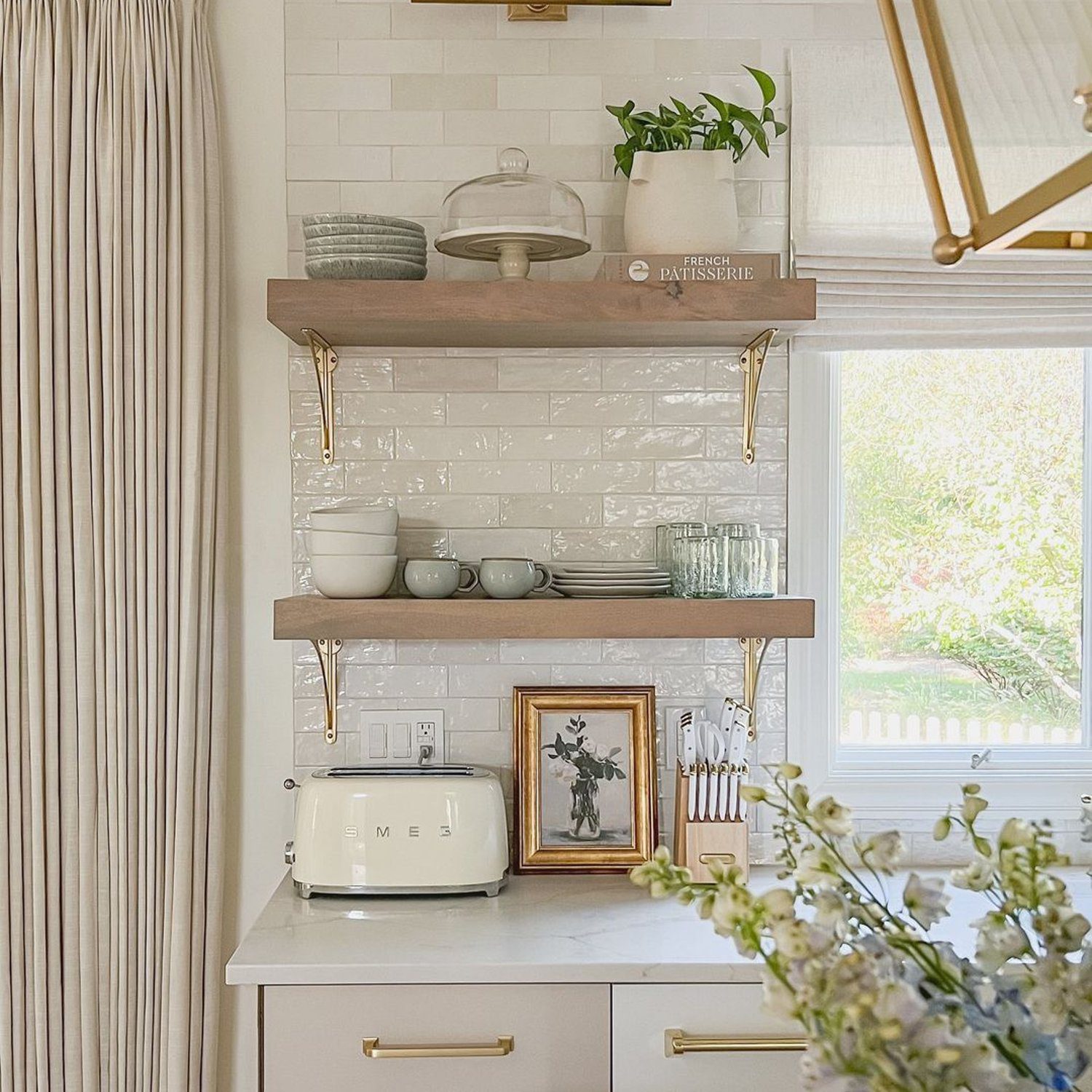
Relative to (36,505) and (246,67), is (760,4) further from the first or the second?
(36,505)

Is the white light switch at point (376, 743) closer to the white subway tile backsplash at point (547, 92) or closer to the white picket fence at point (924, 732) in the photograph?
the white picket fence at point (924, 732)

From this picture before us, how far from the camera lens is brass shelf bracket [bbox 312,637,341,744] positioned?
211 centimetres

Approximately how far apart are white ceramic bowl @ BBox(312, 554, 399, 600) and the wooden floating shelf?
0.04 meters

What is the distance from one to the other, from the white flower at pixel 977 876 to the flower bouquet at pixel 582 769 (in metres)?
1.31

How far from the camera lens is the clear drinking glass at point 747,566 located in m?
1.93

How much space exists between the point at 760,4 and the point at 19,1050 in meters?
2.22

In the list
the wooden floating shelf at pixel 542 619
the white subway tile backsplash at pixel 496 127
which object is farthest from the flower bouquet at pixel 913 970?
the white subway tile backsplash at pixel 496 127

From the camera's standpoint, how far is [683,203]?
77.3 inches

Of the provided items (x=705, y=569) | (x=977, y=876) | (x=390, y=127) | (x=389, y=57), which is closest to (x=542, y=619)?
(x=705, y=569)

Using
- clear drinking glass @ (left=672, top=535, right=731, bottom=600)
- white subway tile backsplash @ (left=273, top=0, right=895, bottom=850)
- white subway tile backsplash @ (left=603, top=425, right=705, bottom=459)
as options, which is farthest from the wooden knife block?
white subway tile backsplash @ (left=603, top=425, right=705, bottom=459)

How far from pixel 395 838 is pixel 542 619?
42 centimetres

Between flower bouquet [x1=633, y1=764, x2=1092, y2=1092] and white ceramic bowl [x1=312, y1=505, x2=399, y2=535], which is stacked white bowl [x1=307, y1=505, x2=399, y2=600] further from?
flower bouquet [x1=633, y1=764, x2=1092, y2=1092]

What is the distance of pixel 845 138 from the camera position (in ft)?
7.00

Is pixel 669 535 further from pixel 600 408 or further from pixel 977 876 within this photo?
pixel 977 876
